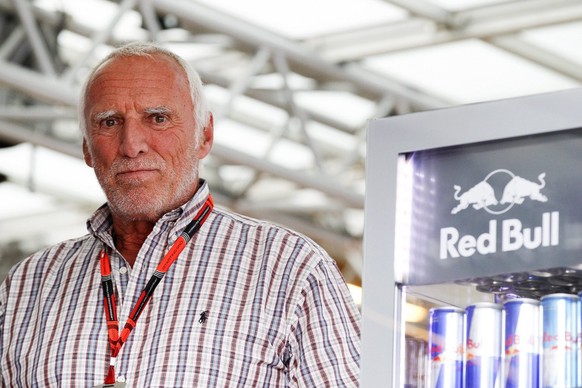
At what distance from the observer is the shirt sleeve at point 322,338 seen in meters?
2.52

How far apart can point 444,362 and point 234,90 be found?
5885mm

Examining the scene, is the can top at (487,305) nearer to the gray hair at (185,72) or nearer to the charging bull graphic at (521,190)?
the charging bull graphic at (521,190)

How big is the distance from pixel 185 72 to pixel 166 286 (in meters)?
0.44

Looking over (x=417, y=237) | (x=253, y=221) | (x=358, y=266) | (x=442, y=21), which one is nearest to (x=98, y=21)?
(x=442, y=21)

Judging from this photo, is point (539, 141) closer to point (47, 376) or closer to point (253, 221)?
point (253, 221)

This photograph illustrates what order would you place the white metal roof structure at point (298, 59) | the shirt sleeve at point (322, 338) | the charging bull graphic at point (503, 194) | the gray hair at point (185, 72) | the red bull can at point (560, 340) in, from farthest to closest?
the white metal roof structure at point (298, 59), the gray hair at point (185, 72), the shirt sleeve at point (322, 338), the charging bull graphic at point (503, 194), the red bull can at point (560, 340)

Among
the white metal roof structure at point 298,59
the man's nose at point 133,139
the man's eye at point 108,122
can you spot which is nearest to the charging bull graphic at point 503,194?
the man's nose at point 133,139

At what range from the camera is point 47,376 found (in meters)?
2.61

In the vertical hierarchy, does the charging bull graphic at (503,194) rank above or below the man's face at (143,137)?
below

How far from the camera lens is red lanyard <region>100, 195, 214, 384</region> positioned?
2.55 meters

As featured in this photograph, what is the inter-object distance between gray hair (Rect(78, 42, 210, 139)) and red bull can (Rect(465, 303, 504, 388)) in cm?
106

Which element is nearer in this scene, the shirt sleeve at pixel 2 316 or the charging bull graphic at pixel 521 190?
the charging bull graphic at pixel 521 190

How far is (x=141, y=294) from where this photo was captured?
2607mm

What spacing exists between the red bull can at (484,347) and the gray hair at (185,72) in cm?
106
